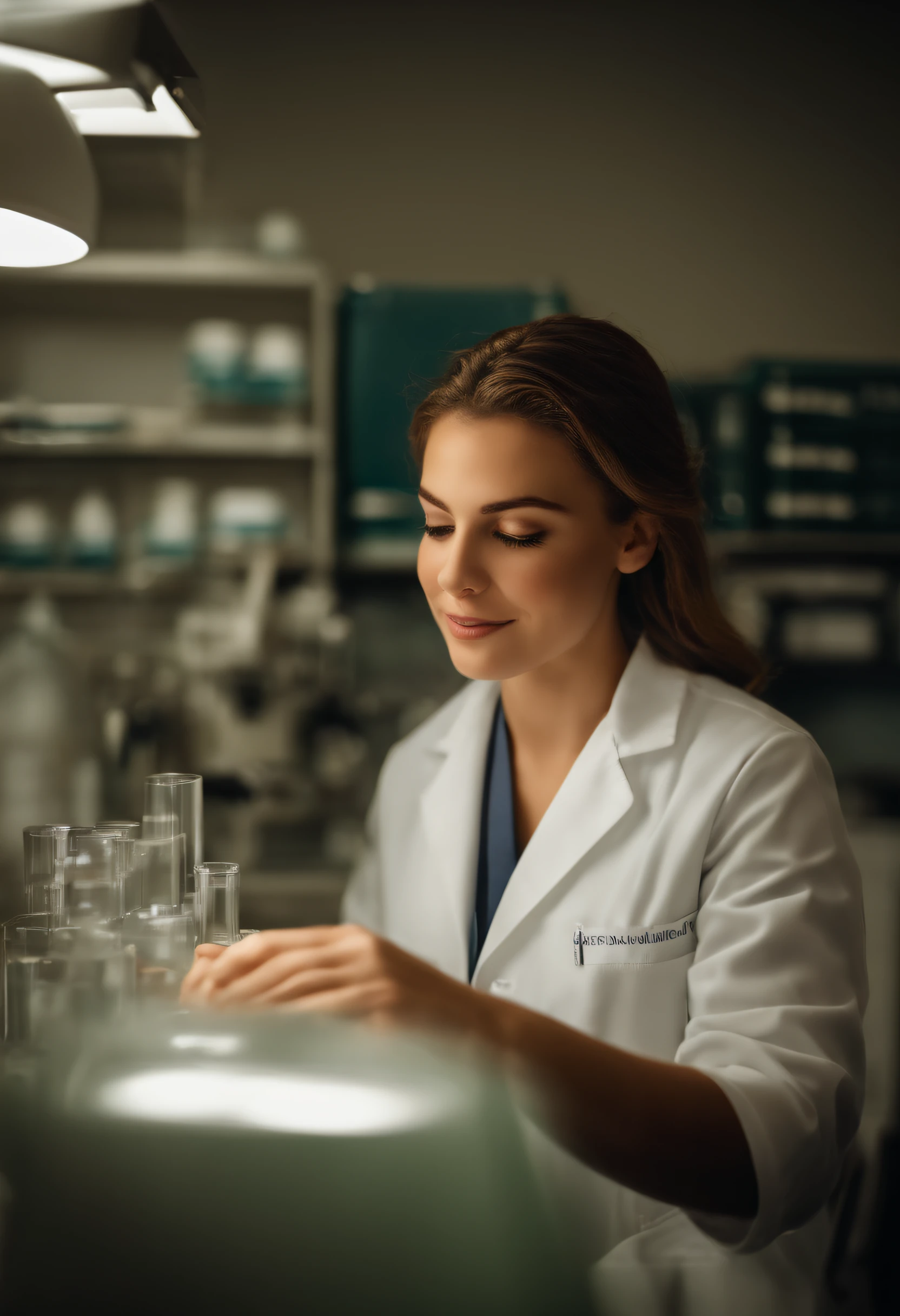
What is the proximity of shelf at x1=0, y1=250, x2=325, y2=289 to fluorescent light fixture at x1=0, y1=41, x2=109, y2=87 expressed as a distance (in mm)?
1693

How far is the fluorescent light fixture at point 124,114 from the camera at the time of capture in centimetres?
76

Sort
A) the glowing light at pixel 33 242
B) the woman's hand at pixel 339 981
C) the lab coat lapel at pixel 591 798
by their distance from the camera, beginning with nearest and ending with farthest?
1. the woman's hand at pixel 339 981
2. the glowing light at pixel 33 242
3. the lab coat lapel at pixel 591 798

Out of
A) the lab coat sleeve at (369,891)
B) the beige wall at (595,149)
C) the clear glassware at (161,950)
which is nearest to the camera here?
the clear glassware at (161,950)

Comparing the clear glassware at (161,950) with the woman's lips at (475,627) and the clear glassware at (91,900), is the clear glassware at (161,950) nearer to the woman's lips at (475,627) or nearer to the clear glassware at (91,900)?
the clear glassware at (91,900)

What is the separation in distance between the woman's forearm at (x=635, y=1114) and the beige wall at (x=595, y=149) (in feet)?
8.02

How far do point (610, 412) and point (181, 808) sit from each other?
1.57 feet

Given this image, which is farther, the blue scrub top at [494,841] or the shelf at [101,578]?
the shelf at [101,578]

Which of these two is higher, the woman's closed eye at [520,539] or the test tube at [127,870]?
the woman's closed eye at [520,539]

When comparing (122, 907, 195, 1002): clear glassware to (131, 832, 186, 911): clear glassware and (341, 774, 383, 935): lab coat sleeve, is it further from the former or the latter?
(341, 774, 383, 935): lab coat sleeve

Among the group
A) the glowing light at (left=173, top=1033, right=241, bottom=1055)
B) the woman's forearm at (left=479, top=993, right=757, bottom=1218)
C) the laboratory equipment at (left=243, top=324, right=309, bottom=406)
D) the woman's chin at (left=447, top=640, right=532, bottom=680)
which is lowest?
the woman's forearm at (left=479, top=993, right=757, bottom=1218)

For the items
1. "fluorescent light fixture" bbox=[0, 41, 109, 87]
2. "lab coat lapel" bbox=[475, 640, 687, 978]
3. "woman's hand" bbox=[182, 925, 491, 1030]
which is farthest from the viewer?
"lab coat lapel" bbox=[475, 640, 687, 978]

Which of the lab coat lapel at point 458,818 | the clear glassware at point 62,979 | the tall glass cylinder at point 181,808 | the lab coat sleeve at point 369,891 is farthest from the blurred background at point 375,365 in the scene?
the clear glassware at point 62,979

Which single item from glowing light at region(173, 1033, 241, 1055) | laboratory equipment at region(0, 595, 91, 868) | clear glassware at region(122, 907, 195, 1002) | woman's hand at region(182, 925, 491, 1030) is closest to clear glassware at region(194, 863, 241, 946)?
clear glassware at region(122, 907, 195, 1002)

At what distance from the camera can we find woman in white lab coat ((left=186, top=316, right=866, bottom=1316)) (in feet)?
2.13
